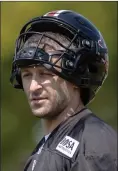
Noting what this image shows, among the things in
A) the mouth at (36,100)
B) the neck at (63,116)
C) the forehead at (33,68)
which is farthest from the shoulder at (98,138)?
the forehead at (33,68)

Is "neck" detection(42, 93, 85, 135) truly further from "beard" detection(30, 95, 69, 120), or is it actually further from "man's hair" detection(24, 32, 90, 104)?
"man's hair" detection(24, 32, 90, 104)

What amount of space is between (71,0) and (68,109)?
562 cm

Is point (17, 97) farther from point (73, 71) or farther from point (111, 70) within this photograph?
point (73, 71)

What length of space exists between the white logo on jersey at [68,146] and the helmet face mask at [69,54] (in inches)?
14.2

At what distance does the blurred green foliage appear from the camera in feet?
27.7

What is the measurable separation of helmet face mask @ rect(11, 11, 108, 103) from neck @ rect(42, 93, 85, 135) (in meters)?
0.11

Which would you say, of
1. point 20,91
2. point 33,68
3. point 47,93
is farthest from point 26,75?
point 20,91

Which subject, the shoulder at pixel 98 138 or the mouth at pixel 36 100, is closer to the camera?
the shoulder at pixel 98 138

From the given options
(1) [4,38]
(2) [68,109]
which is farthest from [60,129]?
(1) [4,38]

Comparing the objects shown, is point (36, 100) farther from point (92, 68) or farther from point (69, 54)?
point (92, 68)

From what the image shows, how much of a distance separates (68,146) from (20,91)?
5727 millimetres

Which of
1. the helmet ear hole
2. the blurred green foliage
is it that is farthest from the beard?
the blurred green foliage

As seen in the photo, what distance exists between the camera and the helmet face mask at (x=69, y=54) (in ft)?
10.2

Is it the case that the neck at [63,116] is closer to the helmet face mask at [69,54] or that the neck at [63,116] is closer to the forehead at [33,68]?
the helmet face mask at [69,54]
